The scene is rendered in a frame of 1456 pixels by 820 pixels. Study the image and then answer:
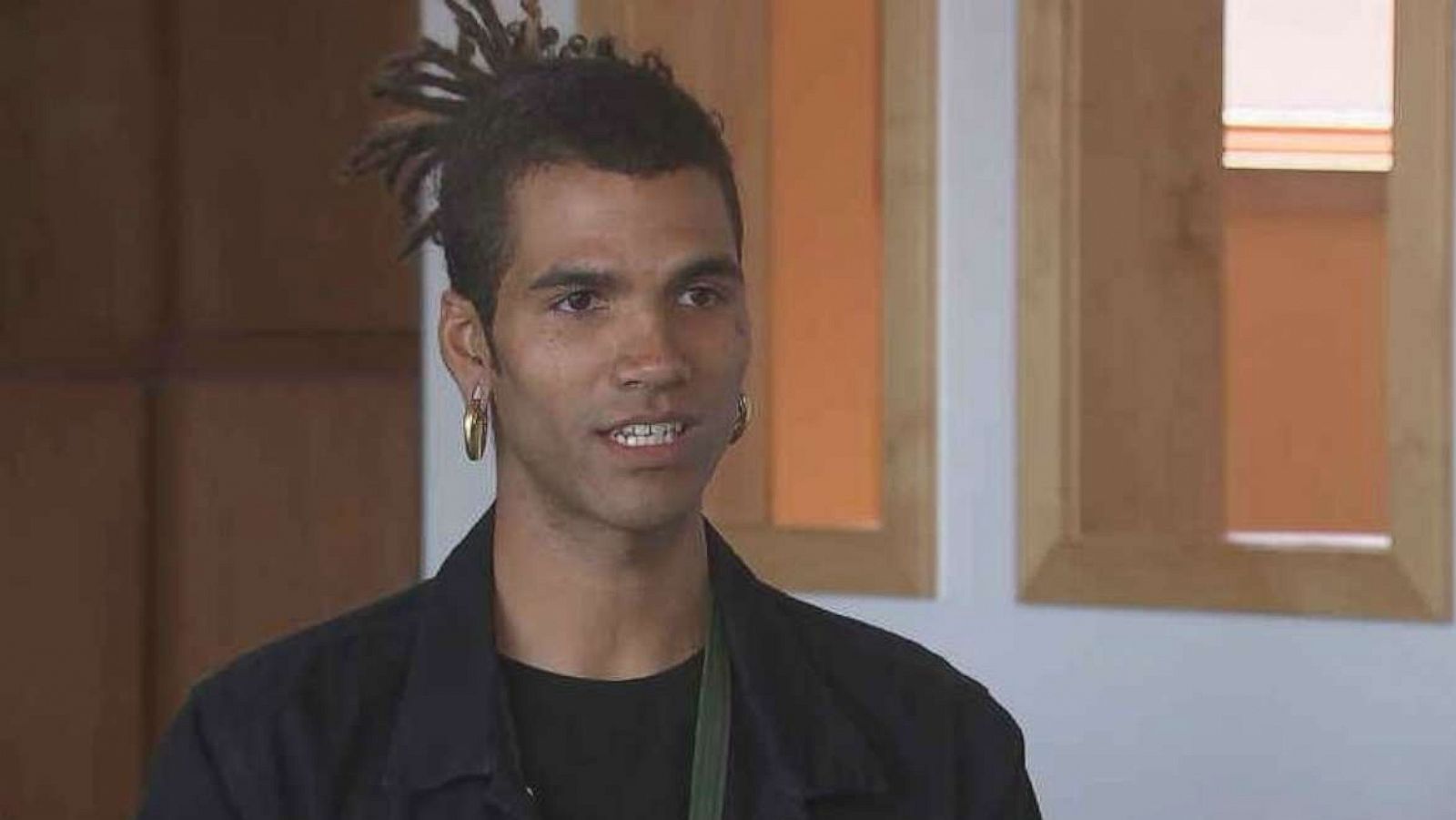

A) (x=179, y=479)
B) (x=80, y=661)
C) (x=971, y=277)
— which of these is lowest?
(x=80, y=661)

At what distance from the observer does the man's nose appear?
1686 millimetres

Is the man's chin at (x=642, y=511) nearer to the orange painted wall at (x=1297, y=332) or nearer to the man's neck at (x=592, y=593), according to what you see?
the man's neck at (x=592, y=593)

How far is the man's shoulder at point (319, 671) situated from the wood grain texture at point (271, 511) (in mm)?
1453

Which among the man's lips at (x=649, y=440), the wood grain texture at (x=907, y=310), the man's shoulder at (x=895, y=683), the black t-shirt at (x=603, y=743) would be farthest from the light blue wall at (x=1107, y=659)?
the man's lips at (x=649, y=440)

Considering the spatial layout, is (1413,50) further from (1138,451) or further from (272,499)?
(272,499)

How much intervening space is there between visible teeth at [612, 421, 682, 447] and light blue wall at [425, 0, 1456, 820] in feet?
4.13

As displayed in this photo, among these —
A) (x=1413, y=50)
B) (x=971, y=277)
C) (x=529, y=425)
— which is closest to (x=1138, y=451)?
(x=971, y=277)

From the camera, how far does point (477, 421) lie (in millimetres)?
1782

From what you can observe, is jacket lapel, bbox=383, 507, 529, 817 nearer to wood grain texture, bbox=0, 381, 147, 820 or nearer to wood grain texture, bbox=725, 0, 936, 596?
wood grain texture, bbox=725, 0, 936, 596

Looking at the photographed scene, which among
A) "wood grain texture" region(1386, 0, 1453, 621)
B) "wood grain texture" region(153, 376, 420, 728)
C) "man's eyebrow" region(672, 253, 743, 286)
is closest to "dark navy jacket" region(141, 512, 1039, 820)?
"man's eyebrow" region(672, 253, 743, 286)

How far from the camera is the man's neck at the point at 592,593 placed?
177 centimetres

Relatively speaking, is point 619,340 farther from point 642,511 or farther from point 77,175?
point 77,175

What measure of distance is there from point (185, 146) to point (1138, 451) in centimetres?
125

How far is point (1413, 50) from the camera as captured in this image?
272 centimetres
